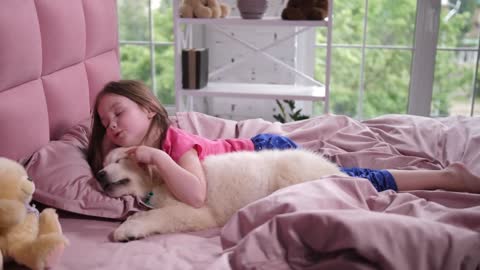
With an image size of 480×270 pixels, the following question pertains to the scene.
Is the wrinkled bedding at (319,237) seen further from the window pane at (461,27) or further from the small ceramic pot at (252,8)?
the window pane at (461,27)

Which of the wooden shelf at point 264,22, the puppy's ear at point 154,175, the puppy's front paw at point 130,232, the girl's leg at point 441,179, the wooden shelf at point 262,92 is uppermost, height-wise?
the wooden shelf at point 264,22

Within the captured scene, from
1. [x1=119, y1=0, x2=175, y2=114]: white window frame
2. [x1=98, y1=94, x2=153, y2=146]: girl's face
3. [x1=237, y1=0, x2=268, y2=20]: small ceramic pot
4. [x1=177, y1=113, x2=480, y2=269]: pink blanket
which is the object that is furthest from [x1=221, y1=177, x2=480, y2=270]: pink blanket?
[x1=119, y1=0, x2=175, y2=114]: white window frame

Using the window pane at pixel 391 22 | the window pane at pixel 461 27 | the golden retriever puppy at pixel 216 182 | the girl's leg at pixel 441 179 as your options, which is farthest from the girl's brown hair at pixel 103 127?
the window pane at pixel 461 27

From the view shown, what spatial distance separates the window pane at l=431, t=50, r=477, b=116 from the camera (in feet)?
10.3

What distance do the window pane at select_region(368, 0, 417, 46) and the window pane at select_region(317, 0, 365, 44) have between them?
0.05m

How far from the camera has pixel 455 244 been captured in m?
1.09

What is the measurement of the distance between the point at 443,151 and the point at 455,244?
36.4 inches

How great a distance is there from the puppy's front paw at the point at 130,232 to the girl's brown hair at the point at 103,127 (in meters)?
0.34

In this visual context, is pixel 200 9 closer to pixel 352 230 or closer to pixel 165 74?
pixel 165 74

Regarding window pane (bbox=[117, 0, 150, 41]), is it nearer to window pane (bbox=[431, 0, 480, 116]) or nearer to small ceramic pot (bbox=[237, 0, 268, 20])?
small ceramic pot (bbox=[237, 0, 268, 20])

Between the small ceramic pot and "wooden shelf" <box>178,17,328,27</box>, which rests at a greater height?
the small ceramic pot

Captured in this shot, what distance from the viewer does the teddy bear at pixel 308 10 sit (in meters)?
2.55

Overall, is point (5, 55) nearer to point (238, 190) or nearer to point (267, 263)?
point (238, 190)

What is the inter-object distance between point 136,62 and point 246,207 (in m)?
2.29
